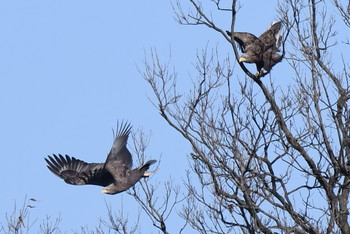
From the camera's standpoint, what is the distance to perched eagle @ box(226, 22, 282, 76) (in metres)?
12.6

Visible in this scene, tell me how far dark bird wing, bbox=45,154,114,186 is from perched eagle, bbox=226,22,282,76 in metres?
3.48

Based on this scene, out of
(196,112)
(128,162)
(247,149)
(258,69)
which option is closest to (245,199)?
(247,149)

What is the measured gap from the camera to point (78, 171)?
15398 mm

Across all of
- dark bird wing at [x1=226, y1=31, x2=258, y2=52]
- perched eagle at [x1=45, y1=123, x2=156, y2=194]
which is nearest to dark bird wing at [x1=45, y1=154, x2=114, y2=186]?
perched eagle at [x1=45, y1=123, x2=156, y2=194]

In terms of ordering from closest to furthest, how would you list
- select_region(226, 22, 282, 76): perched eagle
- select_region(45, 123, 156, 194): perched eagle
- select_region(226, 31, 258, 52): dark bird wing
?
select_region(226, 22, 282, 76): perched eagle → select_region(226, 31, 258, 52): dark bird wing → select_region(45, 123, 156, 194): perched eagle

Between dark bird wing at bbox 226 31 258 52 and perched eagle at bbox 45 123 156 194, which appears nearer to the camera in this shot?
dark bird wing at bbox 226 31 258 52

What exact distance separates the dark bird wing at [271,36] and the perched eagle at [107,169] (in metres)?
2.63

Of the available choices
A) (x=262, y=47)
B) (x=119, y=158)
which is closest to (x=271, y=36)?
(x=262, y=47)

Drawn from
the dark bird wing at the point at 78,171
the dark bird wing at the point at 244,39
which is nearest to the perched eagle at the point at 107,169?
the dark bird wing at the point at 78,171

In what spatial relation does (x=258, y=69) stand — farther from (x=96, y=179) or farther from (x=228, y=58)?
(x=96, y=179)

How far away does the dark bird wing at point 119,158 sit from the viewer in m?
14.7

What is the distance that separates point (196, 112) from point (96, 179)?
13.3 ft

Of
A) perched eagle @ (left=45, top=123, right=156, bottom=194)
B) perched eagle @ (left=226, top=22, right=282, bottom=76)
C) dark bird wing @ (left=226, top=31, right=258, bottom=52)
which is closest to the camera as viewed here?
perched eagle @ (left=226, top=22, right=282, bottom=76)

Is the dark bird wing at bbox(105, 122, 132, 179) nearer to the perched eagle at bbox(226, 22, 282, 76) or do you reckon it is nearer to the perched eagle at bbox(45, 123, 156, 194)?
the perched eagle at bbox(45, 123, 156, 194)
